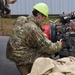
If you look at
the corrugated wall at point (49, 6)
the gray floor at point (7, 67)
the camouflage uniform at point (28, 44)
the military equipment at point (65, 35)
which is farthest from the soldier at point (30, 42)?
the corrugated wall at point (49, 6)

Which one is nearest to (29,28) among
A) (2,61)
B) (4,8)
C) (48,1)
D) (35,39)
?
(35,39)

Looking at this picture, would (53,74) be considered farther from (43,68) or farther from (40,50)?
(40,50)

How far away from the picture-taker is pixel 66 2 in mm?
15930

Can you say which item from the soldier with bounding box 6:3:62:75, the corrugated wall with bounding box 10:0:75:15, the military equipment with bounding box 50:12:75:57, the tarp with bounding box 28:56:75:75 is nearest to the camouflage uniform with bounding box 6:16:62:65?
the soldier with bounding box 6:3:62:75

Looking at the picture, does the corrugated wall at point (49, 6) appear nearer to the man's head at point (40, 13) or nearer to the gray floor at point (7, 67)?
the gray floor at point (7, 67)

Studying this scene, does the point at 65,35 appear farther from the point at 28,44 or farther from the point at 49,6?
the point at 49,6

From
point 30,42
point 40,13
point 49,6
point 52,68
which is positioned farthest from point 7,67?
point 49,6

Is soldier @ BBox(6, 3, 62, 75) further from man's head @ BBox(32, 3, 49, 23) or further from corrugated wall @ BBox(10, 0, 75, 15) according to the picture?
corrugated wall @ BBox(10, 0, 75, 15)

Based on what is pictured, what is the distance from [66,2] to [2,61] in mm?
7527

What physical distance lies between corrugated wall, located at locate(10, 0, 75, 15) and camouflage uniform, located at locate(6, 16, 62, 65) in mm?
10162

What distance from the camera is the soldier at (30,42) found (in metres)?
5.58

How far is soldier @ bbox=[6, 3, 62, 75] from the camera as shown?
5.58 metres

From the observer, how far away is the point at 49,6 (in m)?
16.0

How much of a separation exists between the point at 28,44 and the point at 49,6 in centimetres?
1032
